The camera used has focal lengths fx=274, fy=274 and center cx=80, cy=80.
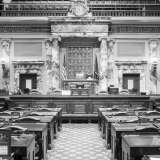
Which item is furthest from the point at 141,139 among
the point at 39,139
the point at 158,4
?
the point at 158,4

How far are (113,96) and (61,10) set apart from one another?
6941 mm

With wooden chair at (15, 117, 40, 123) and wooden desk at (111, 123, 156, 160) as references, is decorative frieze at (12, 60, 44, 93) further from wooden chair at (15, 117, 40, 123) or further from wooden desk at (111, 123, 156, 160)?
wooden desk at (111, 123, 156, 160)

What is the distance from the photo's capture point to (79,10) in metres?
14.4

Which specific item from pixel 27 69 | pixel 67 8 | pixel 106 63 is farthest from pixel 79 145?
pixel 67 8

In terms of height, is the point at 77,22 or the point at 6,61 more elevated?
the point at 77,22

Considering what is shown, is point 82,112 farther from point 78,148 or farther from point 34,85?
point 34,85

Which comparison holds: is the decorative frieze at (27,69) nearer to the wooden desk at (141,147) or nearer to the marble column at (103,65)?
the marble column at (103,65)

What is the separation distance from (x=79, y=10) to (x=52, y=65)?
3216 mm

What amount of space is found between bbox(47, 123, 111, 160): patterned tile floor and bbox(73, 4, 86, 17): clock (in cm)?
722

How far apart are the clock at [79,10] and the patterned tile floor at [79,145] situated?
7.22 m

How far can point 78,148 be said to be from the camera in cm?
623

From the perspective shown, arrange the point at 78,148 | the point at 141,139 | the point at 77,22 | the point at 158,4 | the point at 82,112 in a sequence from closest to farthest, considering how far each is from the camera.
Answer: the point at 141,139 → the point at 78,148 → the point at 82,112 → the point at 77,22 → the point at 158,4

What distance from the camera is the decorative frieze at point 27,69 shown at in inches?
569

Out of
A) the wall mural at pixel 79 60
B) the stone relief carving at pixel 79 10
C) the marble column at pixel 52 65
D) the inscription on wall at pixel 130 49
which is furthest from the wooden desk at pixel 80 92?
the stone relief carving at pixel 79 10
